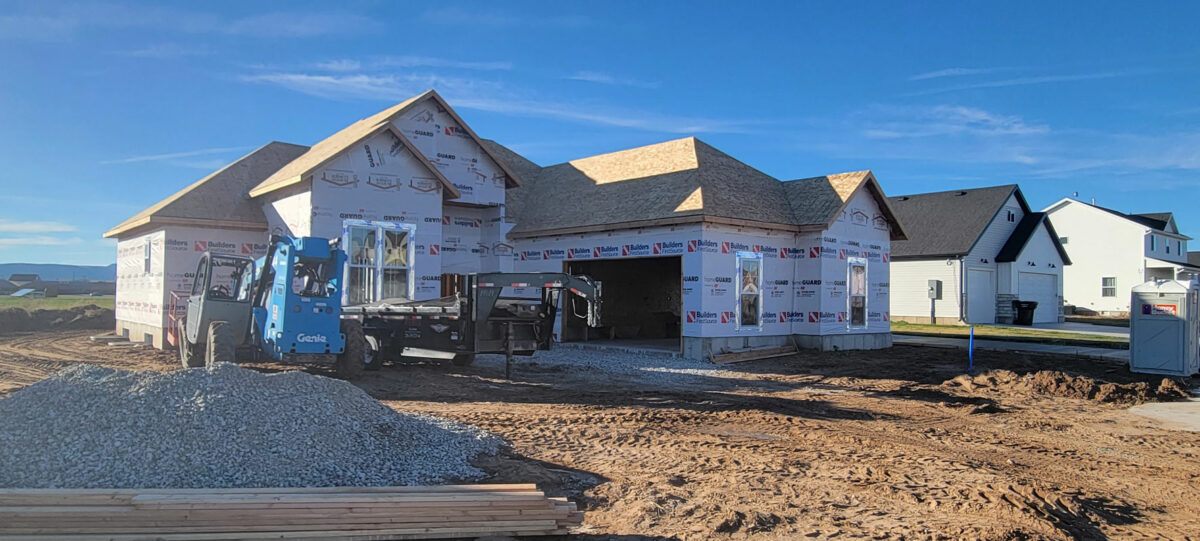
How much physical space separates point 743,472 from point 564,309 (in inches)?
590

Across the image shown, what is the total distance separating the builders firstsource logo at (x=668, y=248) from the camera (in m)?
18.6

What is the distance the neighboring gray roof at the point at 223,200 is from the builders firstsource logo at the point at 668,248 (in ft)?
32.9

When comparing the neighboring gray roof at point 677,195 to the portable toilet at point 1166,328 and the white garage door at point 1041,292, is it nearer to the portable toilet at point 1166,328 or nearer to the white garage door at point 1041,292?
the portable toilet at point 1166,328

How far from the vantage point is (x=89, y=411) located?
7352mm

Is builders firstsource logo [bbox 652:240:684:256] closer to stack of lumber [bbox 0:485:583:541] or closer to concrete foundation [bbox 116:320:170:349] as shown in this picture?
concrete foundation [bbox 116:320:170:349]

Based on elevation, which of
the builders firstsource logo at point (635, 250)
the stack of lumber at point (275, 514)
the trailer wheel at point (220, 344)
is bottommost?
the stack of lumber at point (275, 514)

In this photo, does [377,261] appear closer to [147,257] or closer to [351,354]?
[351,354]

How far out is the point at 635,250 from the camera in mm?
19609

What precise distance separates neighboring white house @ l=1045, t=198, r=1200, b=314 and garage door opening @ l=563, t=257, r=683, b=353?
32.8 m

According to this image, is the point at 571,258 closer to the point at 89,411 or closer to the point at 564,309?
the point at 564,309

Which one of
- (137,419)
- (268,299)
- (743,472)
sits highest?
(268,299)

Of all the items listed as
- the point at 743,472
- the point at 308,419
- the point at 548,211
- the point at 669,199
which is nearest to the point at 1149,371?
the point at 669,199

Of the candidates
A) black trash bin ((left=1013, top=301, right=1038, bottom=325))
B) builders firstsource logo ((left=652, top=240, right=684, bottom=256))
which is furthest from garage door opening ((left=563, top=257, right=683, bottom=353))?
black trash bin ((left=1013, top=301, right=1038, bottom=325))

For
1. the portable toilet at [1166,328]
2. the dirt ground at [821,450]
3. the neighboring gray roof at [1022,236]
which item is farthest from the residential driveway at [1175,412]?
the neighboring gray roof at [1022,236]
